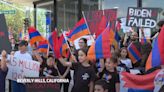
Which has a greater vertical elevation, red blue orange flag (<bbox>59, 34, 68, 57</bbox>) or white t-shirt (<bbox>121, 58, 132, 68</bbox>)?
red blue orange flag (<bbox>59, 34, 68, 57</bbox>)

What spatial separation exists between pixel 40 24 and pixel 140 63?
1513 centimetres

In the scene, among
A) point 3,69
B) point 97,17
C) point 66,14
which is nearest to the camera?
point 3,69

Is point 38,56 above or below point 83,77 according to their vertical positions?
above

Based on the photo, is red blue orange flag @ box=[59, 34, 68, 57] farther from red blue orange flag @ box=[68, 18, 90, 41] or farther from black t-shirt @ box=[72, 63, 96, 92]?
black t-shirt @ box=[72, 63, 96, 92]

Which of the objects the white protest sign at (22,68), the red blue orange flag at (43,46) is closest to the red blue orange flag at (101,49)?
the white protest sign at (22,68)

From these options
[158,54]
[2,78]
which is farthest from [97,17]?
[158,54]

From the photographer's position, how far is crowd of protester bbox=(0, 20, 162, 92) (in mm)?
6246

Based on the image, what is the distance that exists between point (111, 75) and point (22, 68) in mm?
1920

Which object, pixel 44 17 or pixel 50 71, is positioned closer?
pixel 50 71

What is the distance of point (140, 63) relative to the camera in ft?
24.6

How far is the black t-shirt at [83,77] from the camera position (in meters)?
6.44

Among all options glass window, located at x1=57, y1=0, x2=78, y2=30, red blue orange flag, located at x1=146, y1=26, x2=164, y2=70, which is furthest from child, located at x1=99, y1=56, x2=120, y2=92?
glass window, located at x1=57, y1=0, x2=78, y2=30

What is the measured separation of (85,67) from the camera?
6500 mm

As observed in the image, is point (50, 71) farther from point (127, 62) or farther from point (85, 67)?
point (127, 62)
